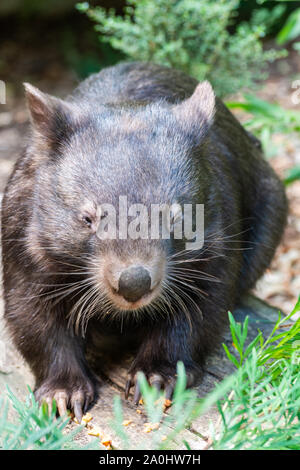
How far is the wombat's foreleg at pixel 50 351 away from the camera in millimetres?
3865

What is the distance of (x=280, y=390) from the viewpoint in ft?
8.56

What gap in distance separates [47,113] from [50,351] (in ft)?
4.06

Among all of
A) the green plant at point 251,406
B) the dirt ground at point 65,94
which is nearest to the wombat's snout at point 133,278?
the green plant at point 251,406

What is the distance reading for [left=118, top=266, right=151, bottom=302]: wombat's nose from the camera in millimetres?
3104

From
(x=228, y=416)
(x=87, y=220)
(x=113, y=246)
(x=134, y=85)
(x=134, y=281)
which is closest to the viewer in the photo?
(x=228, y=416)

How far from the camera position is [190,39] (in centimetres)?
749

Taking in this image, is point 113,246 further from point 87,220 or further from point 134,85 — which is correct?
point 134,85

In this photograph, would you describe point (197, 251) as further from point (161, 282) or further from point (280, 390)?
point (280, 390)

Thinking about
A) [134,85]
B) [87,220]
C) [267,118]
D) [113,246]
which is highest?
[267,118]

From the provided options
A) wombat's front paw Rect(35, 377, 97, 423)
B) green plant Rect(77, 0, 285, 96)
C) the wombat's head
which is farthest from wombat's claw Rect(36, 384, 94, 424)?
green plant Rect(77, 0, 285, 96)

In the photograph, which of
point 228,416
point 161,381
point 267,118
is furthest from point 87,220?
point 267,118

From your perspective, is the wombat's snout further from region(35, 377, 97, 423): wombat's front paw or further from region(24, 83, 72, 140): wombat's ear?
region(24, 83, 72, 140): wombat's ear

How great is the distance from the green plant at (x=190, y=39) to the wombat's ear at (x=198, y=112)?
10.5 feet

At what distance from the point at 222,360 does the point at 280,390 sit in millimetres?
1583
